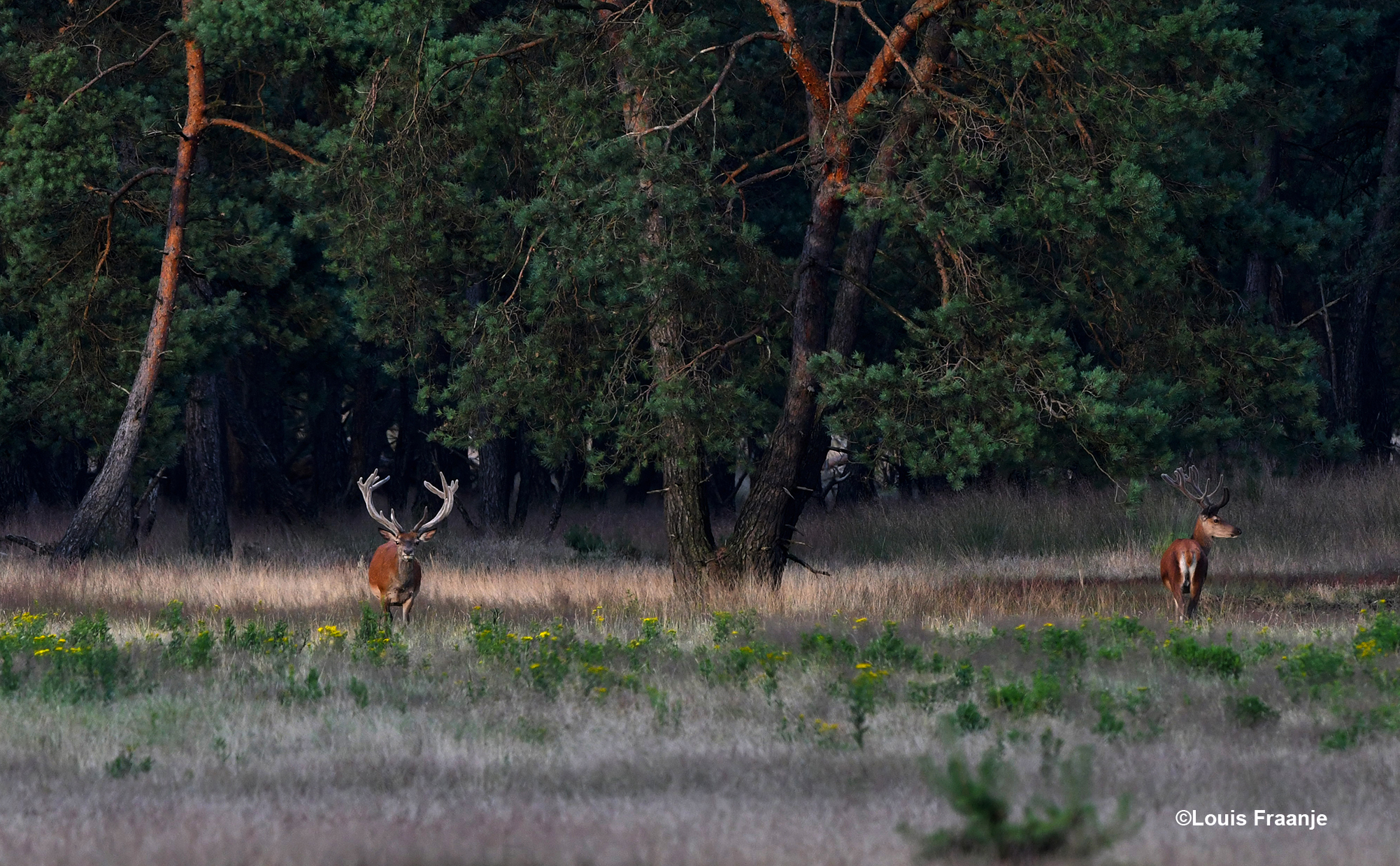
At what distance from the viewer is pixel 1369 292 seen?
2994cm

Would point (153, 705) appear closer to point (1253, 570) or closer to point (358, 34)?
point (358, 34)

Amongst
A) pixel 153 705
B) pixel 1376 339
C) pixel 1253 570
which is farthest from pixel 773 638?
pixel 1376 339

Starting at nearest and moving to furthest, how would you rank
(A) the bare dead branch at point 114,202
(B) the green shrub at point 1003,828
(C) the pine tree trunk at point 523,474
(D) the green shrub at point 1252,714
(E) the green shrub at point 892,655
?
(B) the green shrub at point 1003,828
(D) the green shrub at point 1252,714
(E) the green shrub at point 892,655
(A) the bare dead branch at point 114,202
(C) the pine tree trunk at point 523,474

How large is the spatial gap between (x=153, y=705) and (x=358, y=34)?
10.9m

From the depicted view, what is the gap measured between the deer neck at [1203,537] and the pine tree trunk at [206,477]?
46.5ft

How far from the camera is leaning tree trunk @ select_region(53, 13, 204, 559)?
19688mm

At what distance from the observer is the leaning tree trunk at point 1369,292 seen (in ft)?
93.4

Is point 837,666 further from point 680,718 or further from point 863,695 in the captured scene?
point 863,695

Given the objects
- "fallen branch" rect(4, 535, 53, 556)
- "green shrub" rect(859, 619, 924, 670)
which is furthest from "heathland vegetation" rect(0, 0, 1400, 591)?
"green shrub" rect(859, 619, 924, 670)

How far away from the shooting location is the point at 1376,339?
39562mm

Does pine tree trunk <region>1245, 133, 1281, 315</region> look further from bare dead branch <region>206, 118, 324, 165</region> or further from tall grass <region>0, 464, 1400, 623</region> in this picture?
bare dead branch <region>206, 118, 324, 165</region>

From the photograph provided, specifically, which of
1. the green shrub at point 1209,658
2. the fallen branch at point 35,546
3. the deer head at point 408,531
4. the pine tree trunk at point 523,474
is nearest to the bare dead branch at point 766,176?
the deer head at point 408,531

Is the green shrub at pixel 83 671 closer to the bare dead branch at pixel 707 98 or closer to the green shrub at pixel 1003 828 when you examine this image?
the green shrub at pixel 1003 828

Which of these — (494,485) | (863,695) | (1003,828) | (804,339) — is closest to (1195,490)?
(804,339)
